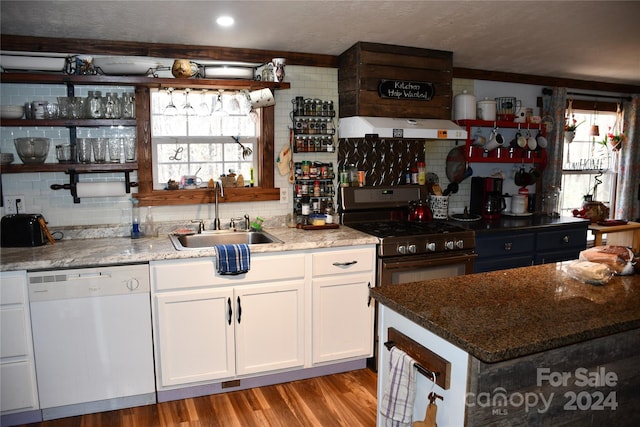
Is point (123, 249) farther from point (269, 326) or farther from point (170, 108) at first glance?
point (170, 108)

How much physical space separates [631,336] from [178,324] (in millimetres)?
2231

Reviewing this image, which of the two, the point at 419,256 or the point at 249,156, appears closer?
the point at 419,256

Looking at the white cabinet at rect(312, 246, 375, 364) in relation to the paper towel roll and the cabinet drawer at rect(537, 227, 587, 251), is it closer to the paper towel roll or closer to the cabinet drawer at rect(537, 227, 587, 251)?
the paper towel roll

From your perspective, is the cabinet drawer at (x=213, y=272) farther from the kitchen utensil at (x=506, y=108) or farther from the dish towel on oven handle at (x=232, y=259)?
the kitchen utensil at (x=506, y=108)

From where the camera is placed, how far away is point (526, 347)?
141 centimetres

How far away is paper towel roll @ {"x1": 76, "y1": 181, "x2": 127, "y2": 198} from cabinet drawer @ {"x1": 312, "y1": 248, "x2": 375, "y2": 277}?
1375mm

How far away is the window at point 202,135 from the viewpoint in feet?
11.1

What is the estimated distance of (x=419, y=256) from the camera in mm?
3240

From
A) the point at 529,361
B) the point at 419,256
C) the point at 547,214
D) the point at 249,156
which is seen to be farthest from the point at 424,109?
the point at 529,361

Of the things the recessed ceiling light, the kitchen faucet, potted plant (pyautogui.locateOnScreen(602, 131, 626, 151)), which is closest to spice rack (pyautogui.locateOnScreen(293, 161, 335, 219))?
the kitchen faucet

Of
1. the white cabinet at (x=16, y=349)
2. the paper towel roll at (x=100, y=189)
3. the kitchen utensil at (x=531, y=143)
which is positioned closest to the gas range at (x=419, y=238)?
the kitchen utensil at (x=531, y=143)

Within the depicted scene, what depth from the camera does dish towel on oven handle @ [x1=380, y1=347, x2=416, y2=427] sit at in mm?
1633

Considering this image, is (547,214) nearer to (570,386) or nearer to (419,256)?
(419,256)

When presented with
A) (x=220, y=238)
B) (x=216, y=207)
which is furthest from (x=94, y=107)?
(x=220, y=238)
